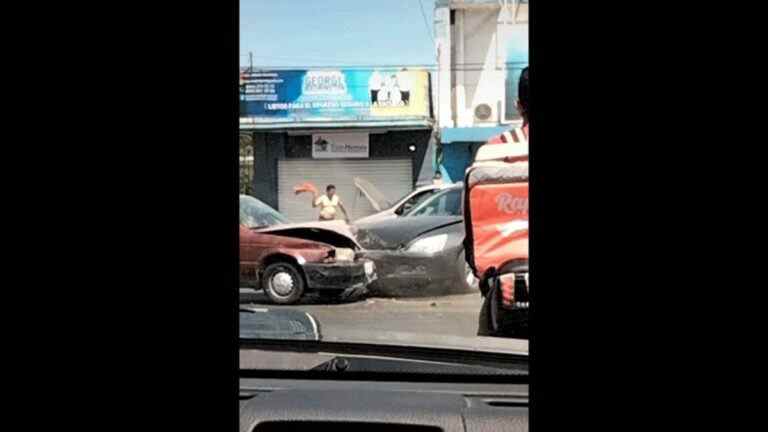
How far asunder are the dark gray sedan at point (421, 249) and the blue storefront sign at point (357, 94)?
13.3ft

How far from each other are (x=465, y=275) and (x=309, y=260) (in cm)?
120

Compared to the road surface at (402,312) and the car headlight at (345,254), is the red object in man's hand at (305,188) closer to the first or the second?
the car headlight at (345,254)

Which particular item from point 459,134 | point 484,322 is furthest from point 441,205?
point 459,134

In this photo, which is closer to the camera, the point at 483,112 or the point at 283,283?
the point at 283,283

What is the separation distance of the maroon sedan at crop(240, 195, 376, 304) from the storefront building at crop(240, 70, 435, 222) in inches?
22.2

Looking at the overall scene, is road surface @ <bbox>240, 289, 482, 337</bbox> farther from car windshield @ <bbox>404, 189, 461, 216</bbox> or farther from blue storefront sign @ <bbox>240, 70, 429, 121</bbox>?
blue storefront sign @ <bbox>240, 70, 429, 121</bbox>

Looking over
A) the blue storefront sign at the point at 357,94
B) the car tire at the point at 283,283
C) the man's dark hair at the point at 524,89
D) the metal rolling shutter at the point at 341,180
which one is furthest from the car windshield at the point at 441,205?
the blue storefront sign at the point at 357,94

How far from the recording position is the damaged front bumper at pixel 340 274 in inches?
215

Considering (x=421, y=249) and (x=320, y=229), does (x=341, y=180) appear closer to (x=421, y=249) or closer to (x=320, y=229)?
(x=320, y=229)

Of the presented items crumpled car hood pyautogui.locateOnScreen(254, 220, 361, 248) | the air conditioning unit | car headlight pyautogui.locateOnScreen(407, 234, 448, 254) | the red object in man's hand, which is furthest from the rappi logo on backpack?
the air conditioning unit

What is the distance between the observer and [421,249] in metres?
5.67
